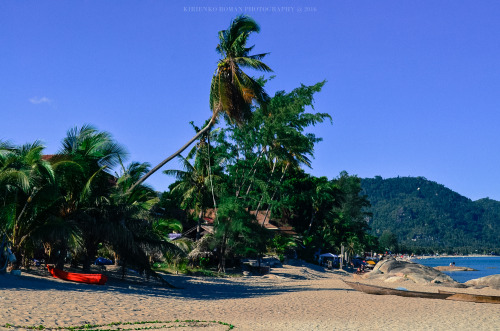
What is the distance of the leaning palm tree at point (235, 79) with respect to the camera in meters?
18.5

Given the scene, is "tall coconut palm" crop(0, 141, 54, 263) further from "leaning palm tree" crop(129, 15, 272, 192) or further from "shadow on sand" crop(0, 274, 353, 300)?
"leaning palm tree" crop(129, 15, 272, 192)

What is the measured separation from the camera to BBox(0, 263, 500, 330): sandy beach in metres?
10.5

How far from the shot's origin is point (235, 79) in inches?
728

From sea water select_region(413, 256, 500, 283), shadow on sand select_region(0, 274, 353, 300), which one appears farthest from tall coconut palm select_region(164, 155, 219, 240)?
sea water select_region(413, 256, 500, 283)

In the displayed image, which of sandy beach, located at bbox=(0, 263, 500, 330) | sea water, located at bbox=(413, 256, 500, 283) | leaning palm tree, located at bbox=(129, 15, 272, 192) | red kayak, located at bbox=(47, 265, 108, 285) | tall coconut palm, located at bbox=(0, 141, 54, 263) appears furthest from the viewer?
sea water, located at bbox=(413, 256, 500, 283)

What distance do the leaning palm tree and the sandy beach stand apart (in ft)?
18.0

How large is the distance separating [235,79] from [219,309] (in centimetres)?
919

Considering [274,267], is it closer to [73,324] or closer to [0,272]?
[0,272]

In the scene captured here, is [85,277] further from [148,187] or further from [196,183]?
[196,183]

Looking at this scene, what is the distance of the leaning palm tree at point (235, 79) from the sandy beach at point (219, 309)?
5489 mm

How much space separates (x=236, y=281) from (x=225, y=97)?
1040cm

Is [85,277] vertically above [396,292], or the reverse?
[85,277]

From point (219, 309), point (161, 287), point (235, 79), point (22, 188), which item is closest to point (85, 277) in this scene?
point (161, 287)

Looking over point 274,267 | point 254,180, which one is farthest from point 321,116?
point 274,267
